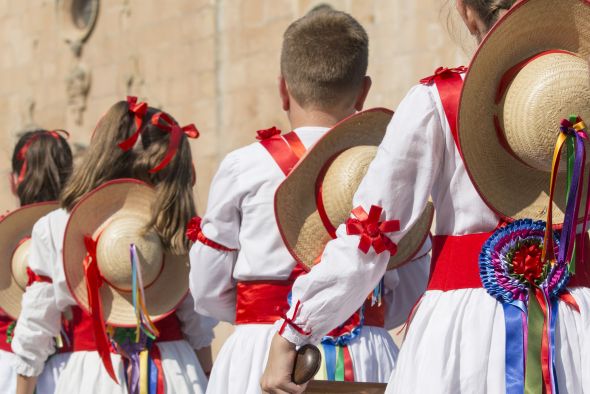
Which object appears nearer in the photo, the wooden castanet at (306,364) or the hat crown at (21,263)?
the wooden castanet at (306,364)

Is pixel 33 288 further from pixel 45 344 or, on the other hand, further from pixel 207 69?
pixel 207 69

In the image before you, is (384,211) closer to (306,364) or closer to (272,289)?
(306,364)

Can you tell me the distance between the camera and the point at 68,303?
15.6 feet

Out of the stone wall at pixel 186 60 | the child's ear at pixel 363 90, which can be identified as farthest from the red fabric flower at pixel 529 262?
the stone wall at pixel 186 60

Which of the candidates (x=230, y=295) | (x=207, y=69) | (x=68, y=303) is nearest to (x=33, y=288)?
(x=68, y=303)

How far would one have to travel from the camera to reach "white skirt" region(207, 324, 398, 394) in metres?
3.78

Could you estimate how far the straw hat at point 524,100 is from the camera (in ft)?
8.55

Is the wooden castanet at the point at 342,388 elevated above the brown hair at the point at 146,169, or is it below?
below

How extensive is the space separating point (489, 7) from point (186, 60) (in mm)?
10408

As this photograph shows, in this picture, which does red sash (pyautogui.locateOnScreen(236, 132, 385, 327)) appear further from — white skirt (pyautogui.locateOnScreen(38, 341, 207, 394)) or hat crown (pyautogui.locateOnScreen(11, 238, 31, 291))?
hat crown (pyautogui.locateOnScreen(11, 238, 31, 291))

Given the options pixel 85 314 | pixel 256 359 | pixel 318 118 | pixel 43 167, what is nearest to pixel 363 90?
pixel 318 118

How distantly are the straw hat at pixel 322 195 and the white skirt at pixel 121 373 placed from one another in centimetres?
130

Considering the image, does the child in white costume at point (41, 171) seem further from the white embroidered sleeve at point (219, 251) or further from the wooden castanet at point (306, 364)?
the wooden castanet at point (306, 364)

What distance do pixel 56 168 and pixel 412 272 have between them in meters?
1.97
